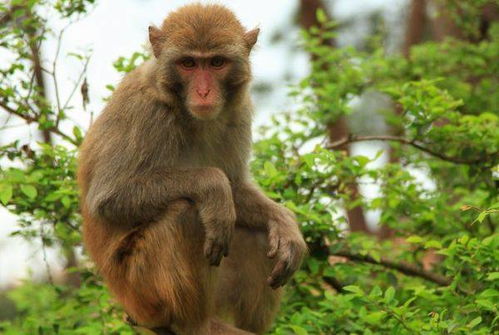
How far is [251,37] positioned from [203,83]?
0.63 metres

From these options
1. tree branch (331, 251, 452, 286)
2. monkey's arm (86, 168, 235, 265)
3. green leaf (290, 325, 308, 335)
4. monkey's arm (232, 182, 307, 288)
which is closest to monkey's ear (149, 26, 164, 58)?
monkey's arm (86, 168, 235, 265)

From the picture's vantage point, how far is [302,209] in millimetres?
6023

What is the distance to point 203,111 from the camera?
17.1 ft

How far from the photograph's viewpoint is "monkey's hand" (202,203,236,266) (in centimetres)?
500

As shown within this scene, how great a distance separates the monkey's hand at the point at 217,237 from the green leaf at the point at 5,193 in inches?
48.2

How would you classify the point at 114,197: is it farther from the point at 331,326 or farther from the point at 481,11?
the point at 481,11

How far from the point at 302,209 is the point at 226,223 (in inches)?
43.1

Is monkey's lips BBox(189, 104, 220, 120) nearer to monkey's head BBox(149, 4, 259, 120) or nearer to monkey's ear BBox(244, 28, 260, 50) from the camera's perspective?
monkey's head BBox(149, 4, 259, 120)

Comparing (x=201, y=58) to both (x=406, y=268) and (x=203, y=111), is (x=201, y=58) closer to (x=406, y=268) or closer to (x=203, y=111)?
(x=203, y=111)

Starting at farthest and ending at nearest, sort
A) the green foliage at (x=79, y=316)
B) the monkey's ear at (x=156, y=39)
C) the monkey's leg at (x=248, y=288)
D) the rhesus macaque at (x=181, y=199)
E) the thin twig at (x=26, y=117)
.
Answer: the thin twig at (x=26, y=117), the green foliage at (x=79, y=316), the monkey's leg at (x=248, y=288), the monkey's ear at (x=156, y=39), the rhesus macaque at (x=181, y=199)

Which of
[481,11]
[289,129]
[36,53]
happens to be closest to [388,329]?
[289,129]

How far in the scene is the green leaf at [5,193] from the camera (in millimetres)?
5058

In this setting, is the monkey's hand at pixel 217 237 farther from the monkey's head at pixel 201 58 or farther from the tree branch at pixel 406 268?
the tree branch at pixel 406 268

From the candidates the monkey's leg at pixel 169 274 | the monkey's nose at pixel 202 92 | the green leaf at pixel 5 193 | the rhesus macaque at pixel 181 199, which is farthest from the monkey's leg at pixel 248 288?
the green leaf at pixel 5 193
